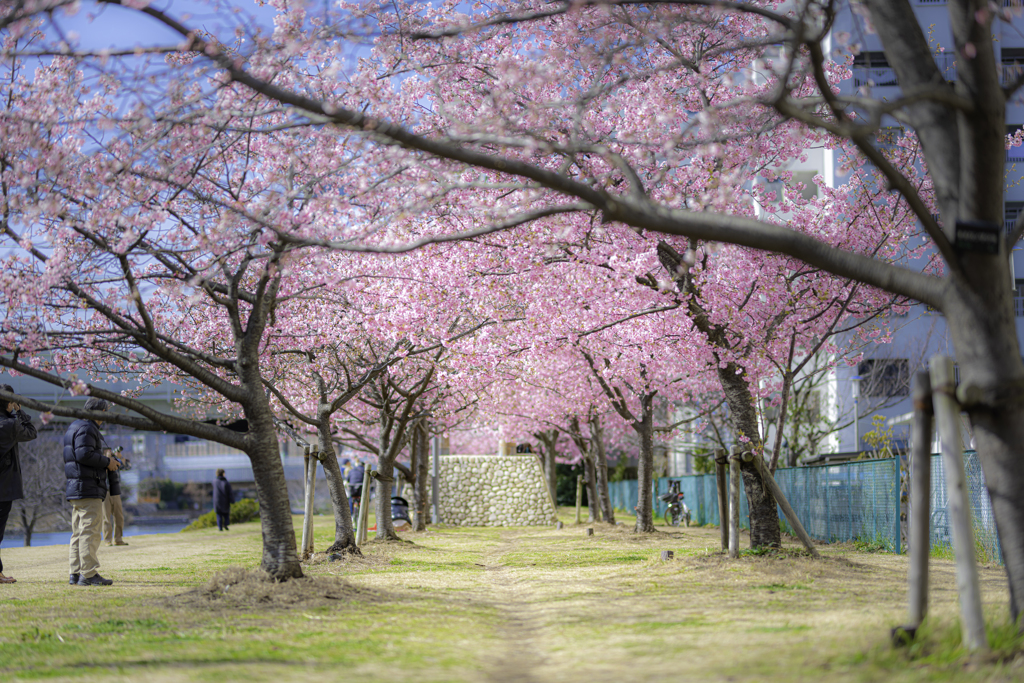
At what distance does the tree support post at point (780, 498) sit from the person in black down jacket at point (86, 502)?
7172 mm

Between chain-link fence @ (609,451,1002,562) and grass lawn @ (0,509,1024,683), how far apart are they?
2.68 ft

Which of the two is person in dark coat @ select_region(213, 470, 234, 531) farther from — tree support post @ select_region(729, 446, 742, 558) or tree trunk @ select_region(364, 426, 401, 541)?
tree support post @ select_region(729, 446, 742, 558)

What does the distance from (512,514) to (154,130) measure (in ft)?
77.4

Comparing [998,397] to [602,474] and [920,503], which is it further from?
[602,474]

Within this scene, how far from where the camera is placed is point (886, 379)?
28.8m

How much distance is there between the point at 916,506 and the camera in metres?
4.86

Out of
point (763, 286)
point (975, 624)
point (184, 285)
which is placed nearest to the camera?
point (975, 624)

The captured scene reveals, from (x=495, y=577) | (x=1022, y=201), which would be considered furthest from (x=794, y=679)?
(x=1022, y=201)

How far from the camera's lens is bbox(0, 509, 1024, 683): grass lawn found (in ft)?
14.4

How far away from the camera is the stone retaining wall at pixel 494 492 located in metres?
29.0

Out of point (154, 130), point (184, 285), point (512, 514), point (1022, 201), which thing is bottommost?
point (512, 514)

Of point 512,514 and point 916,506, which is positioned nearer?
point 916,506

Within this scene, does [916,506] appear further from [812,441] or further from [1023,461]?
[812,441]

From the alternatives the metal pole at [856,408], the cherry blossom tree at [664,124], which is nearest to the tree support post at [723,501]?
the cherry blossom tree at [664,124]
